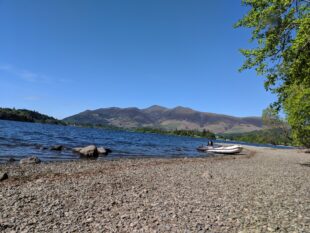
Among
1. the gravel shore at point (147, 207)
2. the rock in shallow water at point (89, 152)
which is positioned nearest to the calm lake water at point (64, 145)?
the rock in shallow water at point (89, 152)

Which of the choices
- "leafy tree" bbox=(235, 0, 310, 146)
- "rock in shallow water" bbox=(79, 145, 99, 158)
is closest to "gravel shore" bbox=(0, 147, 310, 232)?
"leafy tree" bbox=(235, 0, 310, 146)

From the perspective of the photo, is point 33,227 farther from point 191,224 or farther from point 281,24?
point 281,24

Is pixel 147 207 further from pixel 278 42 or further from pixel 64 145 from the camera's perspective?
pixel 64 145

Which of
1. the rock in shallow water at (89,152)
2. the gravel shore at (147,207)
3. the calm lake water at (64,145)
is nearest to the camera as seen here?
Answer: the gravel shore at (147,207)

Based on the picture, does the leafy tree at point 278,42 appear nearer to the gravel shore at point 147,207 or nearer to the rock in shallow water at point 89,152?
the gravel shore at point 147,207

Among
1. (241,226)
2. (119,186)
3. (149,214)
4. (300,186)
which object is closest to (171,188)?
(119,186)

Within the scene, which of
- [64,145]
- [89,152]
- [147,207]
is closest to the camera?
[147,207]

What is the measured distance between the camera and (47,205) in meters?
8.70

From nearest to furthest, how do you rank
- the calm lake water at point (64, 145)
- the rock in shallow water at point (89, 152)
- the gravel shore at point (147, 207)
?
the gravel shore at point (147, 207), the calm lake water at point (64, 145), the rock in shallow water at point (89, 152)

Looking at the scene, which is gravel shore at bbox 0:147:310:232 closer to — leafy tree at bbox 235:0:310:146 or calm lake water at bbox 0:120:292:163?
leafy tree at bbox 235:0:310:146

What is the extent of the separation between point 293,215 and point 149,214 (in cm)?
499

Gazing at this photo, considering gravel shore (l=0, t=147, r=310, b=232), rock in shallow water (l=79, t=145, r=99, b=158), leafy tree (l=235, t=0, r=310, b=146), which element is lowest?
gravel shore (l=0, t=147, r=310, b=232)

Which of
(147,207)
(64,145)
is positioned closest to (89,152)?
(64,145)

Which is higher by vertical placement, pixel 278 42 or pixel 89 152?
pixel 278 42
